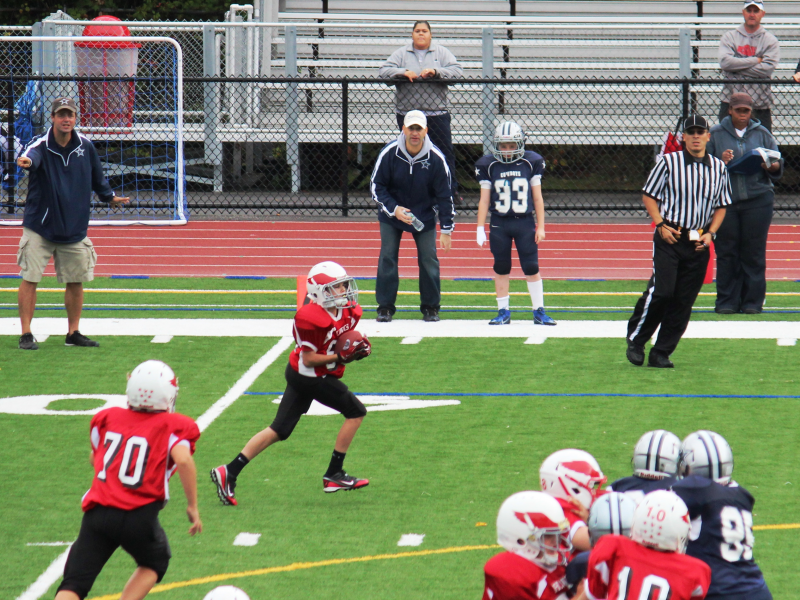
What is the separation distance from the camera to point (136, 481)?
3990 mm

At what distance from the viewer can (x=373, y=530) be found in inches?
201

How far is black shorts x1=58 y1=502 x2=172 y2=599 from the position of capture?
3.96 m

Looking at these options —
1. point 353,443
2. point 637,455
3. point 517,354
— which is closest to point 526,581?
point 637,455

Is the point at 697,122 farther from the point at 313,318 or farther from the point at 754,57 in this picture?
the point at 754,57

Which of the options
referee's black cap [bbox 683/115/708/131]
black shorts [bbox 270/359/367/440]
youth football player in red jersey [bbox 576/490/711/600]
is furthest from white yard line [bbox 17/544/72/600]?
referee's black cap [bbox 683/115/708/131]

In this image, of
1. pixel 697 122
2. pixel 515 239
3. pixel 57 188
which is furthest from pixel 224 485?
pixel 515 239

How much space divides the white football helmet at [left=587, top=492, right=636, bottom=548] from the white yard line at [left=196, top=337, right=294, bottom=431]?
3527 millimetres

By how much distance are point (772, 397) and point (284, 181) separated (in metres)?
10.5

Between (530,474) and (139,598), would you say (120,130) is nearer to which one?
(530,474)

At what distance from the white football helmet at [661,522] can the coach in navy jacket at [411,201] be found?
21.4 feet

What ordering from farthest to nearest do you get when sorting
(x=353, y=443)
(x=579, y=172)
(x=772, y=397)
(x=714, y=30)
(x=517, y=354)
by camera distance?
(x=714, y=30) → (x=579, y=172) → (x=517, y=354) → (x=772, y=397) → (x=353, y=443)

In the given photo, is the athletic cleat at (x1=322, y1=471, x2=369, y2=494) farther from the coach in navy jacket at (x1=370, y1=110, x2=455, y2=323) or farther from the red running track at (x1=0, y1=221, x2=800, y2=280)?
the red running track at (x1=0, y1=221, x2=800, y2=280)

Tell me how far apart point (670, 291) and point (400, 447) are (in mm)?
2582

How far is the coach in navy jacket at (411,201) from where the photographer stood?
9812 millimetres
